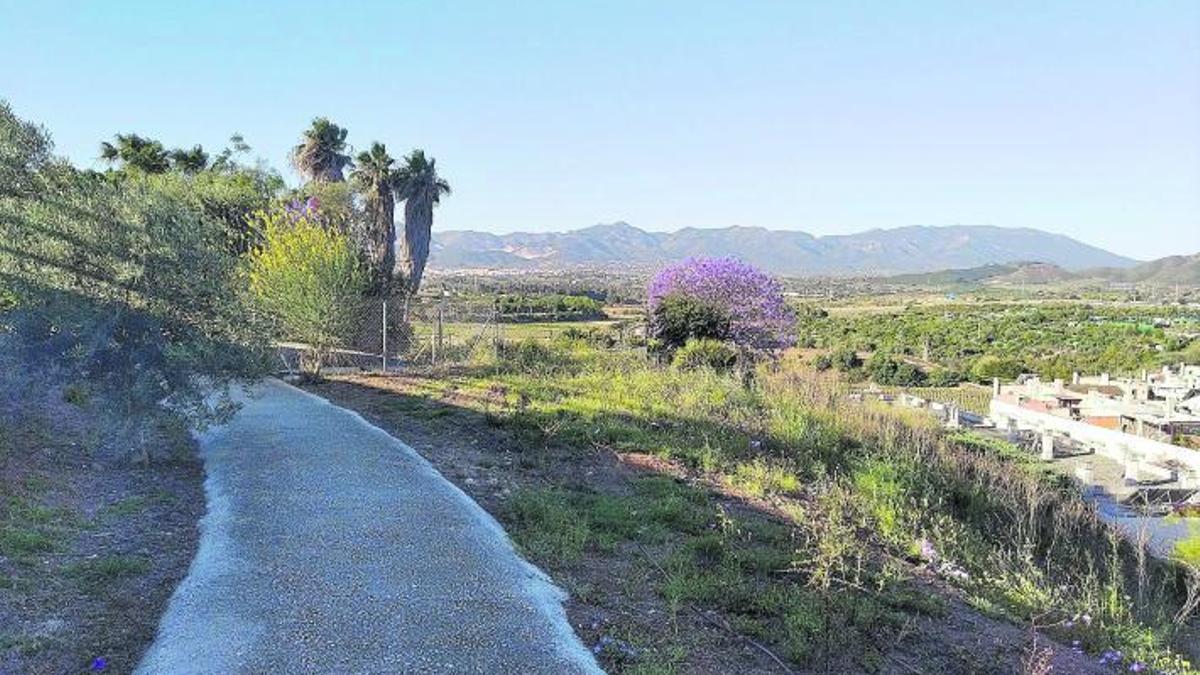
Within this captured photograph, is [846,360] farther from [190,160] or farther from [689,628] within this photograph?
[689,628]

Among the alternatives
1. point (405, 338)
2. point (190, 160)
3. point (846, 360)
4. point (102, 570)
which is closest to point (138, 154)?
point (190, 160)

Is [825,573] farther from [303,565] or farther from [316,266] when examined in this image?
[316,266]

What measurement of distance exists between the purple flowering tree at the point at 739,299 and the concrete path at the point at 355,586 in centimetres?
1249

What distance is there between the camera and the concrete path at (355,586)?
4.15 m

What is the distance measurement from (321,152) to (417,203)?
13.2 ft

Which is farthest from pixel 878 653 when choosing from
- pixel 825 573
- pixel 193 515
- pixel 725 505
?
pixel 193 515

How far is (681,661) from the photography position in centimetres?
428

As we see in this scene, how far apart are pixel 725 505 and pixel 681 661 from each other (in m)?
3.40

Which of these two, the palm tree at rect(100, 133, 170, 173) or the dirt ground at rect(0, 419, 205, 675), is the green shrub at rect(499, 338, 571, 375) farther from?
the palm tree at rect(100, 133, 170, 173)

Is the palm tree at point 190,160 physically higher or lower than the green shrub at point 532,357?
higher

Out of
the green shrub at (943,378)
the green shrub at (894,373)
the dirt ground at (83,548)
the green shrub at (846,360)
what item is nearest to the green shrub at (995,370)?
the green shrub at (943,378)

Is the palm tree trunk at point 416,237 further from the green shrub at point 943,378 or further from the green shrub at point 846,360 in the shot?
the green shrub at point 943,378

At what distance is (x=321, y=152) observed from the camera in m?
31.3

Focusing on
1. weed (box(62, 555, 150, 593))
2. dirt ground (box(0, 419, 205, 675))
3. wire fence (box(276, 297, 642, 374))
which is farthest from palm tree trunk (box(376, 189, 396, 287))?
weed (box(62, 555, 150, 593))
